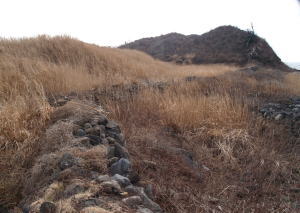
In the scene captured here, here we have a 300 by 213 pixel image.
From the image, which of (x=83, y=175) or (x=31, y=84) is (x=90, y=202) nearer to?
(x=83, y=175)

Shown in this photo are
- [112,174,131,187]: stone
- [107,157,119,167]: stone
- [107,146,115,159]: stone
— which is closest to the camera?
[112,174,131,187]: stone

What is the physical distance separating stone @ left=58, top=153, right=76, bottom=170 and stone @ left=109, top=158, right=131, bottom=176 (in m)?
0.27

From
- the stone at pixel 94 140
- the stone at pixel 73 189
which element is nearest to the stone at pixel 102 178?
the stone at pixel 73 189

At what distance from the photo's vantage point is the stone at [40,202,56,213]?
1.54 meters

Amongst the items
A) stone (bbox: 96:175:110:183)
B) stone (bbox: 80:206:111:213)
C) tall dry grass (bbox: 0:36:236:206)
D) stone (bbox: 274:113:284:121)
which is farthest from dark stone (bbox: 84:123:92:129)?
stone (bbox: 274:113:284:121)

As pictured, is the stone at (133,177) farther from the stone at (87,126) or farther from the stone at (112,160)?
the stone at (87,126)

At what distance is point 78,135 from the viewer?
2561mm

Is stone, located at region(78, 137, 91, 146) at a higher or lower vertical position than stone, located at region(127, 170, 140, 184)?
higher

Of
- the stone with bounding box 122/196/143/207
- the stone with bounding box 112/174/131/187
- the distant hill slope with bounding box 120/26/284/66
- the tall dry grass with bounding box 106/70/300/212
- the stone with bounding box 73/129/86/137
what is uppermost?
the distant hill slope with bounding box 120/26/284/66

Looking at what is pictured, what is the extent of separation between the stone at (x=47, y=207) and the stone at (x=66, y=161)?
0.48 meters

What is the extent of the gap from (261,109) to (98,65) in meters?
5.30

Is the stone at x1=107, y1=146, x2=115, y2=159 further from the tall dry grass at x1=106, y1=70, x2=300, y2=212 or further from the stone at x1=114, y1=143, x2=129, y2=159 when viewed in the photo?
the tall dry grass at x1=106, y1=70, x2=300, y2=212

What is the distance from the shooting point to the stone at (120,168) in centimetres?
208

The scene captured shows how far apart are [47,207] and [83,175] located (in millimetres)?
412
